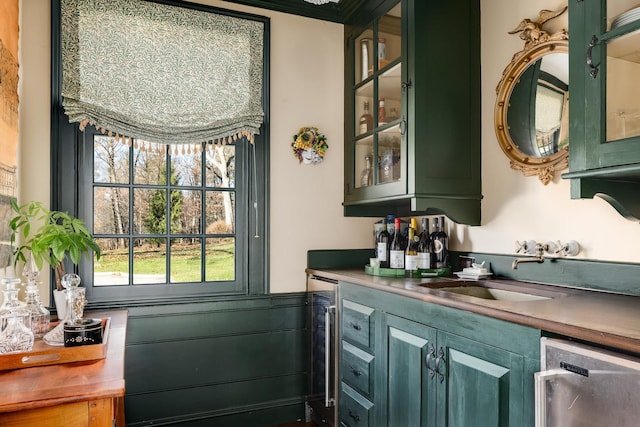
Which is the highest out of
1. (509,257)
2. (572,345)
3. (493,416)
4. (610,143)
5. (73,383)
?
(610,143)

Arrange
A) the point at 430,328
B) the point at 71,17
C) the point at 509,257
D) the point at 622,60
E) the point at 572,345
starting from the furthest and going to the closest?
the point at 71,17 → the point at 509,257 → the point at 430,328 → the point at 622,60 → the point at 572,345

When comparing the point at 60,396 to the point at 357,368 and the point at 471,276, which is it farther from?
the point at 471,276

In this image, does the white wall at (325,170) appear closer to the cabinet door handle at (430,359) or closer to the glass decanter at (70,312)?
the cabinet door handle at (430,359)

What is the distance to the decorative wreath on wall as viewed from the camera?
9.68 ft

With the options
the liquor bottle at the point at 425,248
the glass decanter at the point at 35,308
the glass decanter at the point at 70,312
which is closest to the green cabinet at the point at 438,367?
the liquor bottle at the point at 425,248

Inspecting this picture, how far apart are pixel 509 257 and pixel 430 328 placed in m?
0.68

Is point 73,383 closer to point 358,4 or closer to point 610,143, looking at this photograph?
point 610,143

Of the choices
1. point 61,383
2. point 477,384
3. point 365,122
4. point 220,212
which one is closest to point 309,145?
point 365,122

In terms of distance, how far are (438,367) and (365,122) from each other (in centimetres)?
160

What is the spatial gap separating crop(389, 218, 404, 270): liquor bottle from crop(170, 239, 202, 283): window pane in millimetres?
1153

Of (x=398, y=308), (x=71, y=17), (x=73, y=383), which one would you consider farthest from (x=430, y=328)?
(x=71, y=17)

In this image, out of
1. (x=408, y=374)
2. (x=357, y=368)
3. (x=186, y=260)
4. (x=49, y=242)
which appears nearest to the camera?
(x=408, y=374)

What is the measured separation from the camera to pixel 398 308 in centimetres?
199

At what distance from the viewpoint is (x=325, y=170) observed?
3.05m
